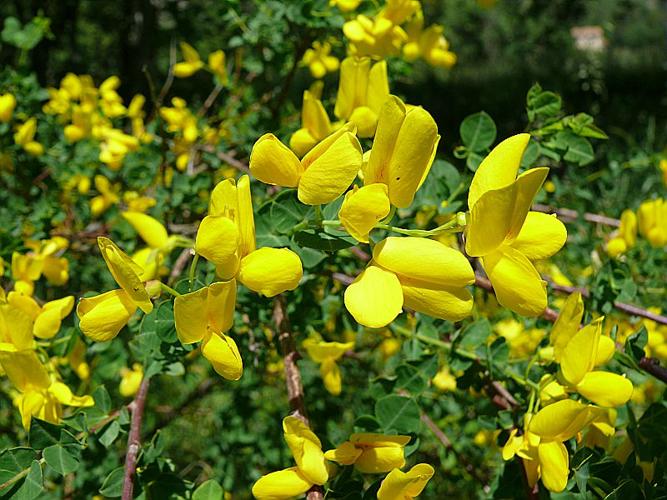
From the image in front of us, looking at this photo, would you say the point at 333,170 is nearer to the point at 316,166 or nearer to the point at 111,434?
the point at 316,166

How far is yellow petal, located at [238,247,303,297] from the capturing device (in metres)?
0.50

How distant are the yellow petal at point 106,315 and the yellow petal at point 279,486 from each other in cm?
17

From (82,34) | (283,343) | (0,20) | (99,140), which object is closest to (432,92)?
(82,34)

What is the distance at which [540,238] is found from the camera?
1.69ft

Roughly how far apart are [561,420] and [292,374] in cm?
25

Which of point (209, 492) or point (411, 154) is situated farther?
point (209, 492)

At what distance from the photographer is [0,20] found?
5430 millimetres

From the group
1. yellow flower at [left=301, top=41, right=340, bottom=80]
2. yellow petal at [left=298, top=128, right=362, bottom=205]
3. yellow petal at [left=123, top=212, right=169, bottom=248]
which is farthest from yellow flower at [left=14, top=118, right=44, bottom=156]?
yellow petal at [left=298, top=128, right=362, bottom=205]

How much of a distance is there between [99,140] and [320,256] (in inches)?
42.2

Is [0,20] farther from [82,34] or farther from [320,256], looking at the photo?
[320,256]

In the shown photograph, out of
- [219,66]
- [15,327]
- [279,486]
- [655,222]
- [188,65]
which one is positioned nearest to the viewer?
[279,486]

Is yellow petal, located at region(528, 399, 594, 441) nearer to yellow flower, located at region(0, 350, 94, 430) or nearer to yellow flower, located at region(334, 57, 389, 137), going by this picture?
yellow flower, located at region(334, 57, 389, 137)

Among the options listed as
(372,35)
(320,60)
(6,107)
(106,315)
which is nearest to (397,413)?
(106,315)

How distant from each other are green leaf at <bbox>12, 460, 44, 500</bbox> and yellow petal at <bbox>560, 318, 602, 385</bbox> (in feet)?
1.55
